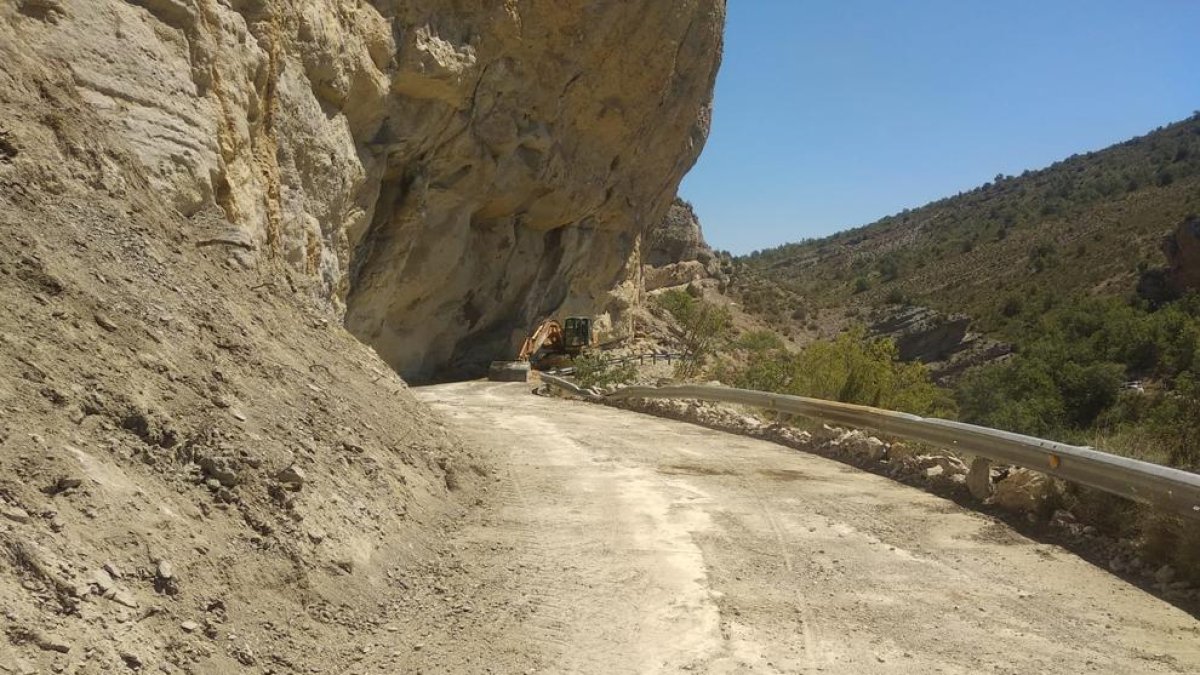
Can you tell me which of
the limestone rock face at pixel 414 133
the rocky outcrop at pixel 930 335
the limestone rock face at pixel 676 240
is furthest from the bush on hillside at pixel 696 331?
the rocky outcrop at pixel 930 335

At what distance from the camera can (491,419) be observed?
51.7ft

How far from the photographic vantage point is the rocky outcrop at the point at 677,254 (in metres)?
63.8

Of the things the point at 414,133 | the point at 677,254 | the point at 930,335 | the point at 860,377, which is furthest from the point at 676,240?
the point at 860,377

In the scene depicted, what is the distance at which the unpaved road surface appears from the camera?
4.44 metres

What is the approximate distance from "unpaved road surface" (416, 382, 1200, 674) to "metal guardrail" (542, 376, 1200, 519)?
594 mm

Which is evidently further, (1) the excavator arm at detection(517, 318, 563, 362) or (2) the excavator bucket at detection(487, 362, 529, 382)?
(1) the excavator arm at detection(517, 318, 563, 362)

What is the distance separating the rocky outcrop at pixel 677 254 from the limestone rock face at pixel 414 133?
52.1 ft

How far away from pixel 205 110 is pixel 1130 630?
10.0m

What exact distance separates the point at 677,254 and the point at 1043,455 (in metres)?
59.9

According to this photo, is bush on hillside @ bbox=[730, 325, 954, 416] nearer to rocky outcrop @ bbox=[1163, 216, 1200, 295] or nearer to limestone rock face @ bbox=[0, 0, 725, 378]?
limestone rock face @ bbox=[0, 0, 725, 378]

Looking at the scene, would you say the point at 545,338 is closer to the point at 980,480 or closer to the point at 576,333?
the point at 576,333

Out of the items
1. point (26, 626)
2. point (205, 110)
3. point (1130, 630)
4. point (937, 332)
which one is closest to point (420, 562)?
point (26, 626)

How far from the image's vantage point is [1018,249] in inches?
2805

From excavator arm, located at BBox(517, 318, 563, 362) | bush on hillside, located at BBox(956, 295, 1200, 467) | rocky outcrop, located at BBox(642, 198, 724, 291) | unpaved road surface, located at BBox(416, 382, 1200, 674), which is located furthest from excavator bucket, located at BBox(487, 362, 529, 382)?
rocky outcrop, located at BBox(642, 198, 724, 291)
